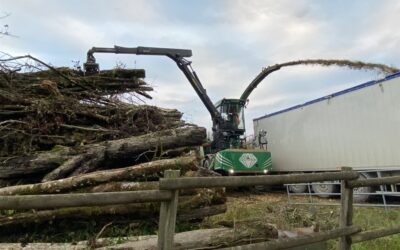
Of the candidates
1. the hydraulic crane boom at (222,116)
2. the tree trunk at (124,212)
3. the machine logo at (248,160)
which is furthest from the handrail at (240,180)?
the hydraulic crane boom at (222,116)

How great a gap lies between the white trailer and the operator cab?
5.07 feet

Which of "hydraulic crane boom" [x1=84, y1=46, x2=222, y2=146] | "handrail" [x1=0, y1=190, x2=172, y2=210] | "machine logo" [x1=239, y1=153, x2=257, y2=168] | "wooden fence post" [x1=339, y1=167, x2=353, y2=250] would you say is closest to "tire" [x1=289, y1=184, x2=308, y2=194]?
"machine logo" [x1=239, y1=153, x2=257, y2=168]

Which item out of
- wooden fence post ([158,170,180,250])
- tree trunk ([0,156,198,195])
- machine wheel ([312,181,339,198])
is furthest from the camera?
machine wheel ([312,181,339,198])

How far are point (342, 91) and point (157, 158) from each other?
30.1 ft

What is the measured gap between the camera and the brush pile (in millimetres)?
4176

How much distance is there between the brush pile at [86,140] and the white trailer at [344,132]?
6971 millimetres

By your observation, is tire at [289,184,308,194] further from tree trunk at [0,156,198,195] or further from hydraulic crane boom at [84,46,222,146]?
tree trunk at [0,156,198,195]

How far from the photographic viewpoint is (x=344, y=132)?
1233 centimetres

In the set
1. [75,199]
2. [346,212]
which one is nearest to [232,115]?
[346,212]

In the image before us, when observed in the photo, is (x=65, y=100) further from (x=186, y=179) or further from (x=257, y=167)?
(x=257, y=167)

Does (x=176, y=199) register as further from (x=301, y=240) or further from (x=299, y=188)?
(x=299, y=188)

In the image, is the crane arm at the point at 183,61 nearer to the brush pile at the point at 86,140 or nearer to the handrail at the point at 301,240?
the brush pile at the point at 86,140

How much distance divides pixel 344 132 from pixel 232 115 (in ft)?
16.4

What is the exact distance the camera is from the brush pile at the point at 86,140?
4.18 meters
